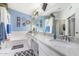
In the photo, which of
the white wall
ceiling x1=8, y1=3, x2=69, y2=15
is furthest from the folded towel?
the white wall

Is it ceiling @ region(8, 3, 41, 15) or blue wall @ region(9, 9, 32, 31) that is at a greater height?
ceiling @ region(8, 3, 41, 15)

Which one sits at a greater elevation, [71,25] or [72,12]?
[72,12]

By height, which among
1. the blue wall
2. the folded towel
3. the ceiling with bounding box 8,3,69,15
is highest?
the ceiling with bounding box 8,3,69,15

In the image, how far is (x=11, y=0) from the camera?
1782 mm

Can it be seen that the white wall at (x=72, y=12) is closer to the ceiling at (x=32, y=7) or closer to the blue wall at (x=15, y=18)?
the ceiling at (x=32, y=7)

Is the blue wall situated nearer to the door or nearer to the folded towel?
the folded towel

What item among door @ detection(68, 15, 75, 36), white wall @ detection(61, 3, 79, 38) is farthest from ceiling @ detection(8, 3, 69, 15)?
door @ detection(68, 15, 75, 36)

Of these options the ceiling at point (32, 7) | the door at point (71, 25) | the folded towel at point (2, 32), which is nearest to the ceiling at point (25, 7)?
the ceiling at point (32, 7)

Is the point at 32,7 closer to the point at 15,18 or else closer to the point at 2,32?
the point at 15,18

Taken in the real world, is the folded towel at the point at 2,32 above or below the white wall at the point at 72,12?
below

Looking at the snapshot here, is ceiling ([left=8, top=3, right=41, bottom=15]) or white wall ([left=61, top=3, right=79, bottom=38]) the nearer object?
white wall ([left=61, top=3, right=79, bottom=38])

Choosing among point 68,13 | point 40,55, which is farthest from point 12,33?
point 68,13

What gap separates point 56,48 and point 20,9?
778mm

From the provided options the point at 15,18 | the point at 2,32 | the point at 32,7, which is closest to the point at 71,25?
the point at 32,7
